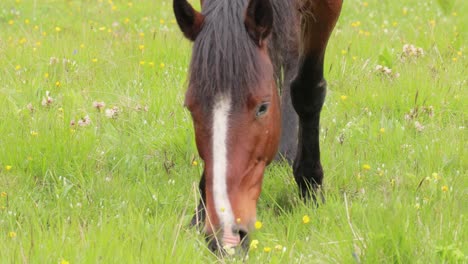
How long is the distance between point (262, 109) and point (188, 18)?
55 centimetres

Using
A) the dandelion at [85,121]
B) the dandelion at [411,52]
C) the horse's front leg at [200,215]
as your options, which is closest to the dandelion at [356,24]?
the dandelion at [411,52]

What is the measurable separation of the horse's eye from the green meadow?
1.83 ft

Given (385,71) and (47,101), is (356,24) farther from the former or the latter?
(47,101)

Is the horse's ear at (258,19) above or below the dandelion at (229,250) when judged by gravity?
above

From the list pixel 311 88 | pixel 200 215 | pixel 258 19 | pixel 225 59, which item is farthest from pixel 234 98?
pixel 311 88

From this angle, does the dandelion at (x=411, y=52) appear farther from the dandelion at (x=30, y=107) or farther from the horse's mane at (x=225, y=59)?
the horse's mane at (x=225, y=59)

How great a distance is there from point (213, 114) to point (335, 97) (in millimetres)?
3235

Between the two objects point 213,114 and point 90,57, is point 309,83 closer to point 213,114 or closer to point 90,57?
point 213,114

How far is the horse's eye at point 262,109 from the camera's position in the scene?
383cm

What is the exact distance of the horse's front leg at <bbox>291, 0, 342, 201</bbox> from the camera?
16.4 feet

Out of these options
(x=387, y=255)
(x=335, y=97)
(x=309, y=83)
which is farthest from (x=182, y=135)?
(x=387, y=255)

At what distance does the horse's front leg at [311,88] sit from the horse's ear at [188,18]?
3.81 ft

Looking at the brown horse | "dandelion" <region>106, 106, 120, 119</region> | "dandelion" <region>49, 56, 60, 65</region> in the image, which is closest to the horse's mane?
the brown horse

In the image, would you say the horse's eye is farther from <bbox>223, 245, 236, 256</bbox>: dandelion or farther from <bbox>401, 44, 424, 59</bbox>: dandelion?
<bbox>401, 44, 424, 59</bbox>: dandelion
